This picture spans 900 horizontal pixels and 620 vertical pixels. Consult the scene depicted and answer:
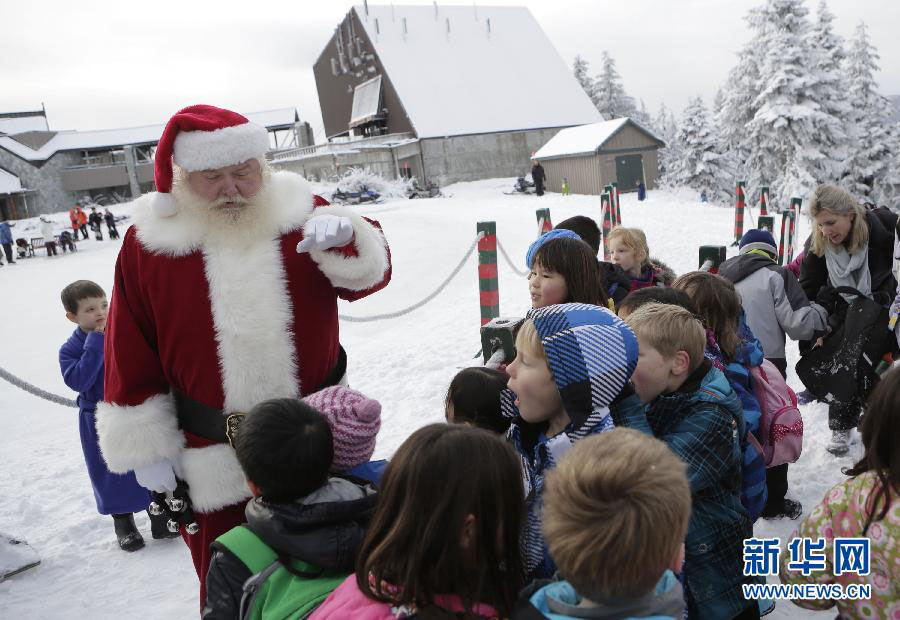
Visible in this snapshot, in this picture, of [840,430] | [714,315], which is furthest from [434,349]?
[714,315]

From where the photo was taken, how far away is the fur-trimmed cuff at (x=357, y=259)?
2459mm

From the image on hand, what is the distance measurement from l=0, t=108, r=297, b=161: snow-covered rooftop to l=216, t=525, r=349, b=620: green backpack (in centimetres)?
4424

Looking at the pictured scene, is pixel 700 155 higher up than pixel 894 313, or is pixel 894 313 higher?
pixel 700 155

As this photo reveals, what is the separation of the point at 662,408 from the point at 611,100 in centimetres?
4996

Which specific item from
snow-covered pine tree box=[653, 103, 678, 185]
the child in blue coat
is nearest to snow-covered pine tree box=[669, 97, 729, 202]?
snow-covered pine tree box=[653, 103, 678, 185]

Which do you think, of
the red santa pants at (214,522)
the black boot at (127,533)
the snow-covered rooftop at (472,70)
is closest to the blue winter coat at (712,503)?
the red santa pants at (214,522)

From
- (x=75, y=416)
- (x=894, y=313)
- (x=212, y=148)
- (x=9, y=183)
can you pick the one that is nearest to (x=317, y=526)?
(x=212, y=148)

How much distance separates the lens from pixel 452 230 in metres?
16.5

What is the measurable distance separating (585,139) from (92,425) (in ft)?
90.3

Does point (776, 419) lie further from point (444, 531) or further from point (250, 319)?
point (250, 319)

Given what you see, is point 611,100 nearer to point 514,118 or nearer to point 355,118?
point 514,118

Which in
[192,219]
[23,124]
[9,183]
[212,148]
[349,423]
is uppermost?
[23,124]

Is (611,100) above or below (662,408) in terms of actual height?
above

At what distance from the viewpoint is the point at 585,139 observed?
94.0 ft
